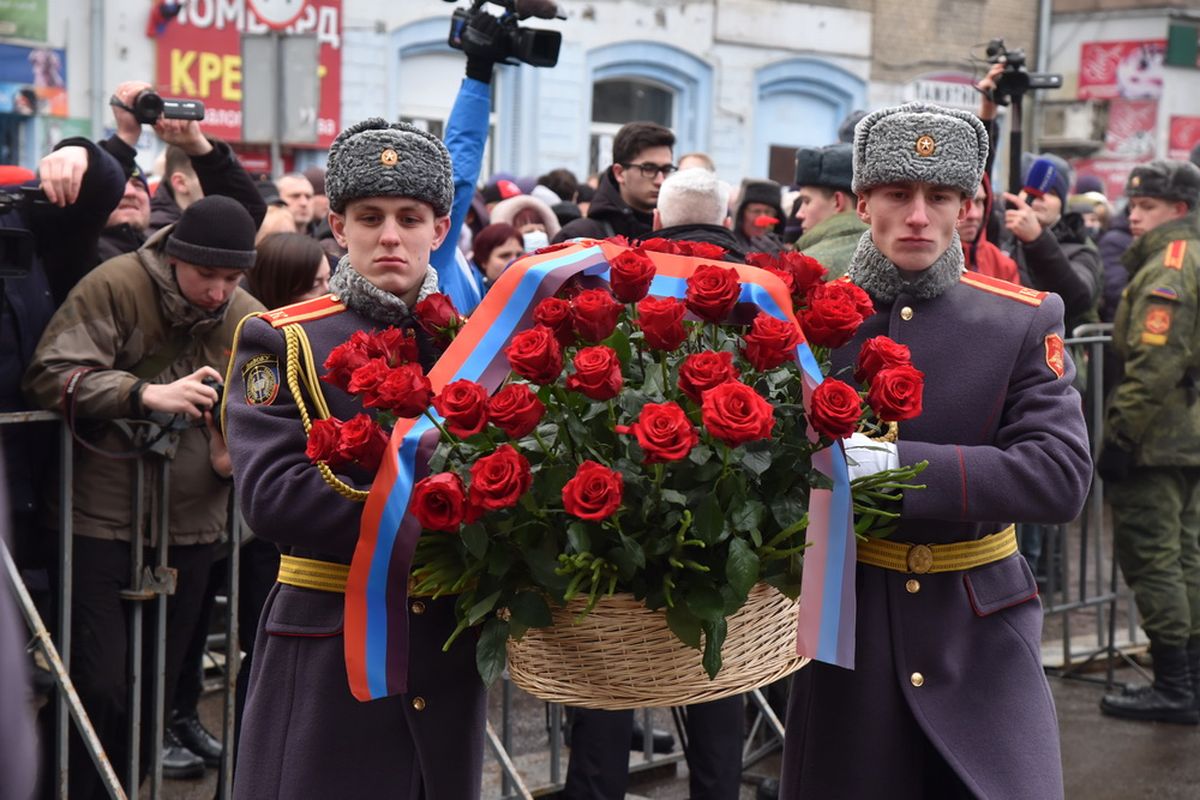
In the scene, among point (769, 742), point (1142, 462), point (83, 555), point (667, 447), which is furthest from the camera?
point (1142, 462)

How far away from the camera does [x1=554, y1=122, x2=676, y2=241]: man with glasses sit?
644 cm

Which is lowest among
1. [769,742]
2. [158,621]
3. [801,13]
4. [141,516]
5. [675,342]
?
[769,742]

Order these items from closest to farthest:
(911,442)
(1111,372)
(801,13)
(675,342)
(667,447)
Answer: (667,447) → (675,342) → (911,442) → (1111,372) → (801,13)

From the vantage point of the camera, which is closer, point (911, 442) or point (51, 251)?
point (911, 442)

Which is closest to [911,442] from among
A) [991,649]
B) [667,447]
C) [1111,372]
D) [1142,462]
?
[991,649]

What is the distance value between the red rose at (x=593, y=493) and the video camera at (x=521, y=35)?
2.55 m

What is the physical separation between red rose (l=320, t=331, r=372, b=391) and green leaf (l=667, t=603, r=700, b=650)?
0.70m

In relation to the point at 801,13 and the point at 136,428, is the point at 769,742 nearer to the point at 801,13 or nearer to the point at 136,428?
the point at 136,428

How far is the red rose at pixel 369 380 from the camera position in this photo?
2711 millimetres

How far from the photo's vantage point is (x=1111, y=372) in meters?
7.93

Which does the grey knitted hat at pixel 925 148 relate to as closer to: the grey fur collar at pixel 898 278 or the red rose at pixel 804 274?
the grey fur collar at pixel 898 278

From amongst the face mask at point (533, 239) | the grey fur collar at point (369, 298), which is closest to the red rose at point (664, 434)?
the grey fur collar at point (369, 298)

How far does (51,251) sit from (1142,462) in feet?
14.2

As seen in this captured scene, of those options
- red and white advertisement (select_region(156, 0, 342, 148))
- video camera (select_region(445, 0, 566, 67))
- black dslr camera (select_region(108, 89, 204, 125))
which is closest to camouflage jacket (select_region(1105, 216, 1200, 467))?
video camera (select_region(445, 0, 566, 67))
